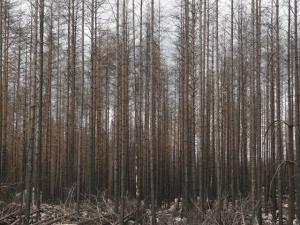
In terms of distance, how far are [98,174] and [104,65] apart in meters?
3.95

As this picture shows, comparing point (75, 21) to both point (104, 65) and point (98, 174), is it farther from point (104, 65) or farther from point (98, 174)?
point (98, 174)

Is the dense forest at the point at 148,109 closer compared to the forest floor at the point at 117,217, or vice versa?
the forest floor at the point at 117,217

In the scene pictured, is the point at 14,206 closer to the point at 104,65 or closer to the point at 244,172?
the point at 104,65

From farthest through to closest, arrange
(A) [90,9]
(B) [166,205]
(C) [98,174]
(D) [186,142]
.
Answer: (C) [98,174] < (B) [166,205] < (A) [90,9] < (D) [186,142]


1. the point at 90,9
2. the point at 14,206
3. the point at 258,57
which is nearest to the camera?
the point at 14,206

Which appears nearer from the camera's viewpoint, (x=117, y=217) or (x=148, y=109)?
(x=117, y=217)

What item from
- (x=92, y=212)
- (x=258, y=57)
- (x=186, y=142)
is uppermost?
(x=258, y=57)

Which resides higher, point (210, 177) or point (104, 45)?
point (104, 45)

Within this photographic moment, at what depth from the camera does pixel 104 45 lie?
17.5 metres

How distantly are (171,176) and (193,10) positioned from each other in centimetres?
823

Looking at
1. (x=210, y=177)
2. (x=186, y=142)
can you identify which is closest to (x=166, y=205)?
(x=210, y=177)

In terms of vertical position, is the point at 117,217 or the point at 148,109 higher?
the point at 148,109

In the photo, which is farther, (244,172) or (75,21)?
(244,172)

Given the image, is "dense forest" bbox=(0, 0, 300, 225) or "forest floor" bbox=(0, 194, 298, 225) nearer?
"forest floor" bbox=(0, 194, 298, 225)
